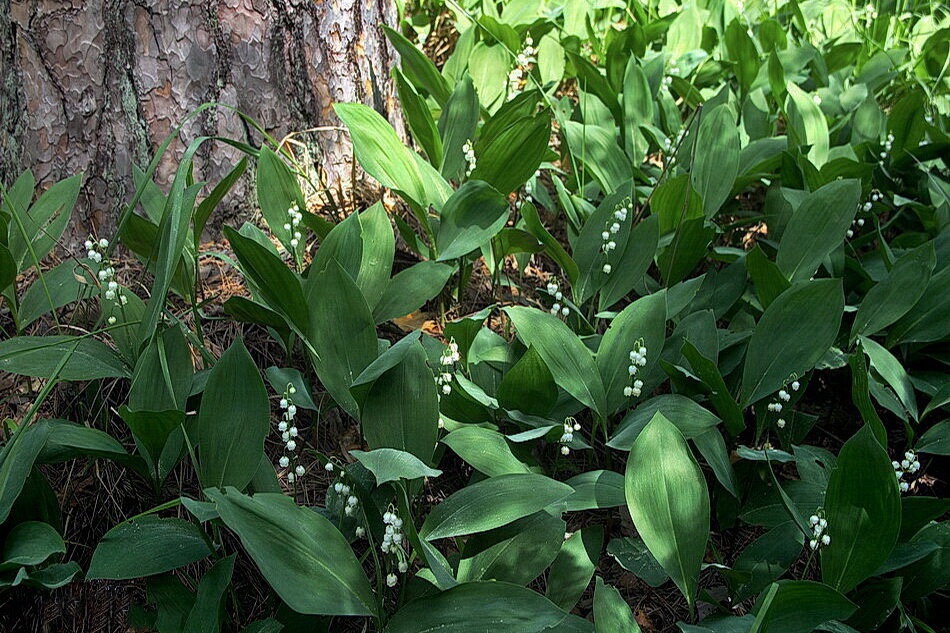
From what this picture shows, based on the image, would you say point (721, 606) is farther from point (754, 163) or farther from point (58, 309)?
point (58, 309)

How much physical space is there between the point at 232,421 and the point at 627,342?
3.09 feet

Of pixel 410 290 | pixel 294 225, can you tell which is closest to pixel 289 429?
pixel 410 290

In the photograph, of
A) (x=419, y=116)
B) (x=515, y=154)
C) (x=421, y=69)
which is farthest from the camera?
(x=421, y=69)

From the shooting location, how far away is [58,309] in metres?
2.23

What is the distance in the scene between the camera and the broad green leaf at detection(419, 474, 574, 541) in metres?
1.48

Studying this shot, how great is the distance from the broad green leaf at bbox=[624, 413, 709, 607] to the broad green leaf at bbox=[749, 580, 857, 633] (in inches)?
6.6

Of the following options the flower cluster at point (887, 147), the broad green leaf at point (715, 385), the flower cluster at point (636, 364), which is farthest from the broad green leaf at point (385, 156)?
the flower cluster at point (887, 147)

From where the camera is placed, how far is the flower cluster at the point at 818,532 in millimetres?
1519

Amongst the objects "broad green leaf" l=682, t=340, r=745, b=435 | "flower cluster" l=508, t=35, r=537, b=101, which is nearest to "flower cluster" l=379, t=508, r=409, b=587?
"broad green leaf" l=682, t=340, r=745, b=435

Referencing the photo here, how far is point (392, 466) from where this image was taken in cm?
136

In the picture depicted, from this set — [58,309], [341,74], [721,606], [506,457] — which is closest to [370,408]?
[506,457]

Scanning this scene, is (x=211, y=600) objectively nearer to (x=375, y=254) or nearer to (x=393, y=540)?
(x=393, y=540)

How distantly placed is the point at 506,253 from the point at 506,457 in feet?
2.74

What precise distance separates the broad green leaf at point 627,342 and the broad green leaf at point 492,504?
0.42m
